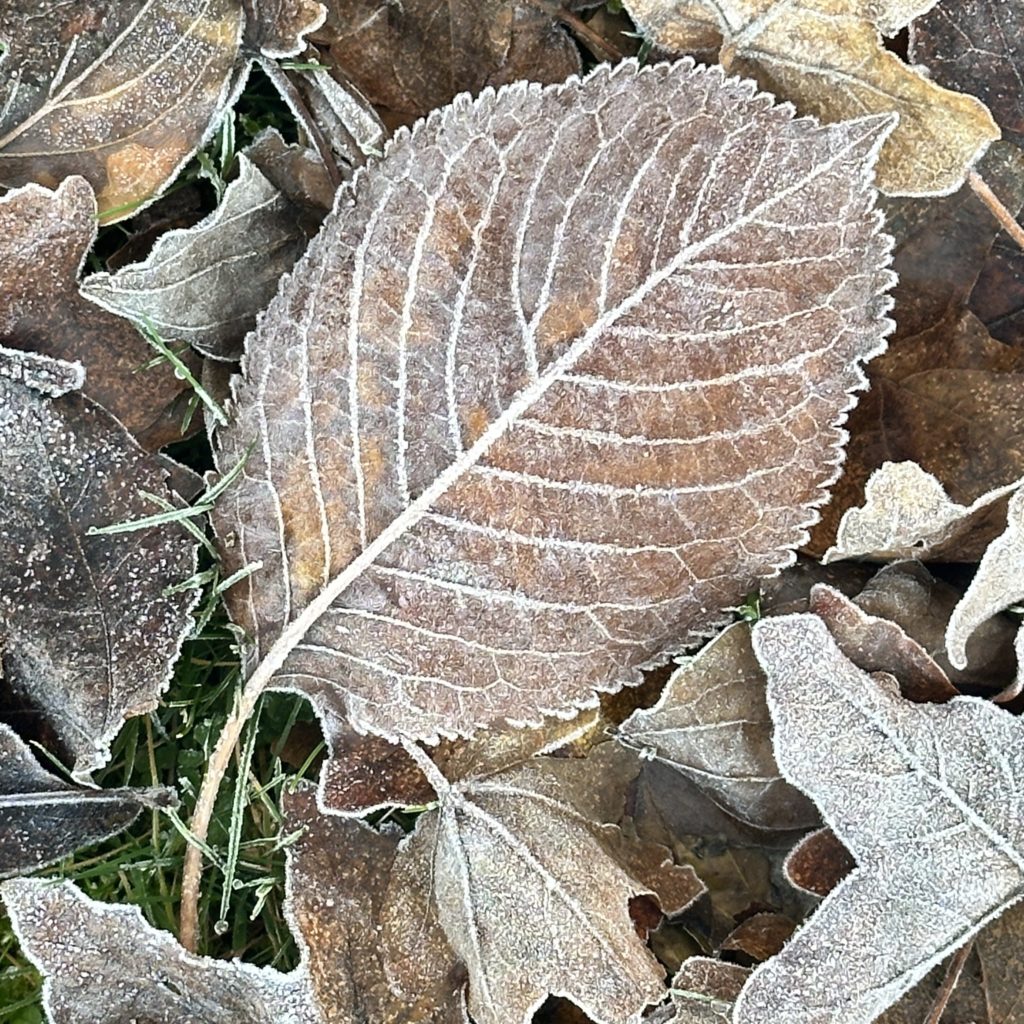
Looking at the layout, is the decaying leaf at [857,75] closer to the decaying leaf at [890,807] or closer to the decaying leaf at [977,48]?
the decaying leaf at [977,48]

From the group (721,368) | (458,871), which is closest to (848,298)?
(721,368)

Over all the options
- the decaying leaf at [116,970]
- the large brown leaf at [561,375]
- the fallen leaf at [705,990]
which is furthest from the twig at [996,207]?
the decaying leaf at [116,970]

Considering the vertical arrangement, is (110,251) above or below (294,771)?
above

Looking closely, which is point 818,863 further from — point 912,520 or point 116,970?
point 116,970

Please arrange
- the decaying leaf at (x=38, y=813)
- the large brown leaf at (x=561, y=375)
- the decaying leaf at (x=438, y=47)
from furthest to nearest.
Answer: the decaying leaf at (x=438, y=47) < the decaying leaf at (x=38, y=813) < the large brown leaf at (x=561, y=375)

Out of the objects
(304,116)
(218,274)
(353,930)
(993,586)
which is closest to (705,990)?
(353,930)

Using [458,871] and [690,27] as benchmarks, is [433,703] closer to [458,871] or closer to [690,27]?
[458,871]
